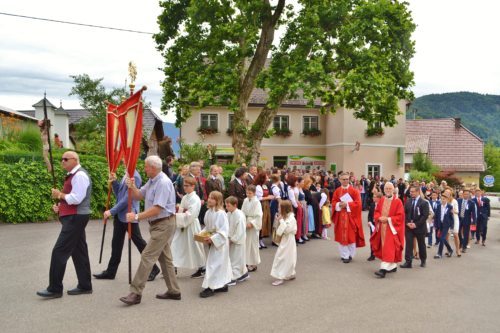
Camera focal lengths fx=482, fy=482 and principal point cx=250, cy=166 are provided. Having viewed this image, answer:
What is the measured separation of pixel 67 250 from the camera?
678 centimetres

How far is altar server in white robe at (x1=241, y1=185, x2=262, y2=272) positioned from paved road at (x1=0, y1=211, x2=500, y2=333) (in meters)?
0.32

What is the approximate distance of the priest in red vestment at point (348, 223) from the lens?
10477 millimetres

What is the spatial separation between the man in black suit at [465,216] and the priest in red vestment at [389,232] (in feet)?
14.0

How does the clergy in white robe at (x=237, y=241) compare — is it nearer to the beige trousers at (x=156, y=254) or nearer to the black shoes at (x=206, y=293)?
the black shoes at (x=206, y=293)

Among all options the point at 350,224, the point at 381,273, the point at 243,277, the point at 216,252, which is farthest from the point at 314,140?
the point at 216,252

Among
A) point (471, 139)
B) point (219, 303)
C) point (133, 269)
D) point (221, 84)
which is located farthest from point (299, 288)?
point (471, 139)

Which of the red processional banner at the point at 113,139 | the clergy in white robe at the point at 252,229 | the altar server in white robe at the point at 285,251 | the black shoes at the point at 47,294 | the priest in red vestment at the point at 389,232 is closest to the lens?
the black shoes at the point at 47,294

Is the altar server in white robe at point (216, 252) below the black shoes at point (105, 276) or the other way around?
the other way around

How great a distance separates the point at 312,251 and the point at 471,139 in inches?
1930

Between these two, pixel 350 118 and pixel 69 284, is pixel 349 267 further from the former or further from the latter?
pixel 350 118

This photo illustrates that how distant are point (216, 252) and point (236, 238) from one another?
0.60m

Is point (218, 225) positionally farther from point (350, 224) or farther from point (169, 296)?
point (350, 224)

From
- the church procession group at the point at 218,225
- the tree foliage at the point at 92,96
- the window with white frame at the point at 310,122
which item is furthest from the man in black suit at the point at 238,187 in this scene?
the window with white frame at the point at 310,122

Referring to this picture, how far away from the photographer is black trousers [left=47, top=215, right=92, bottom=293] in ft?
22.1
